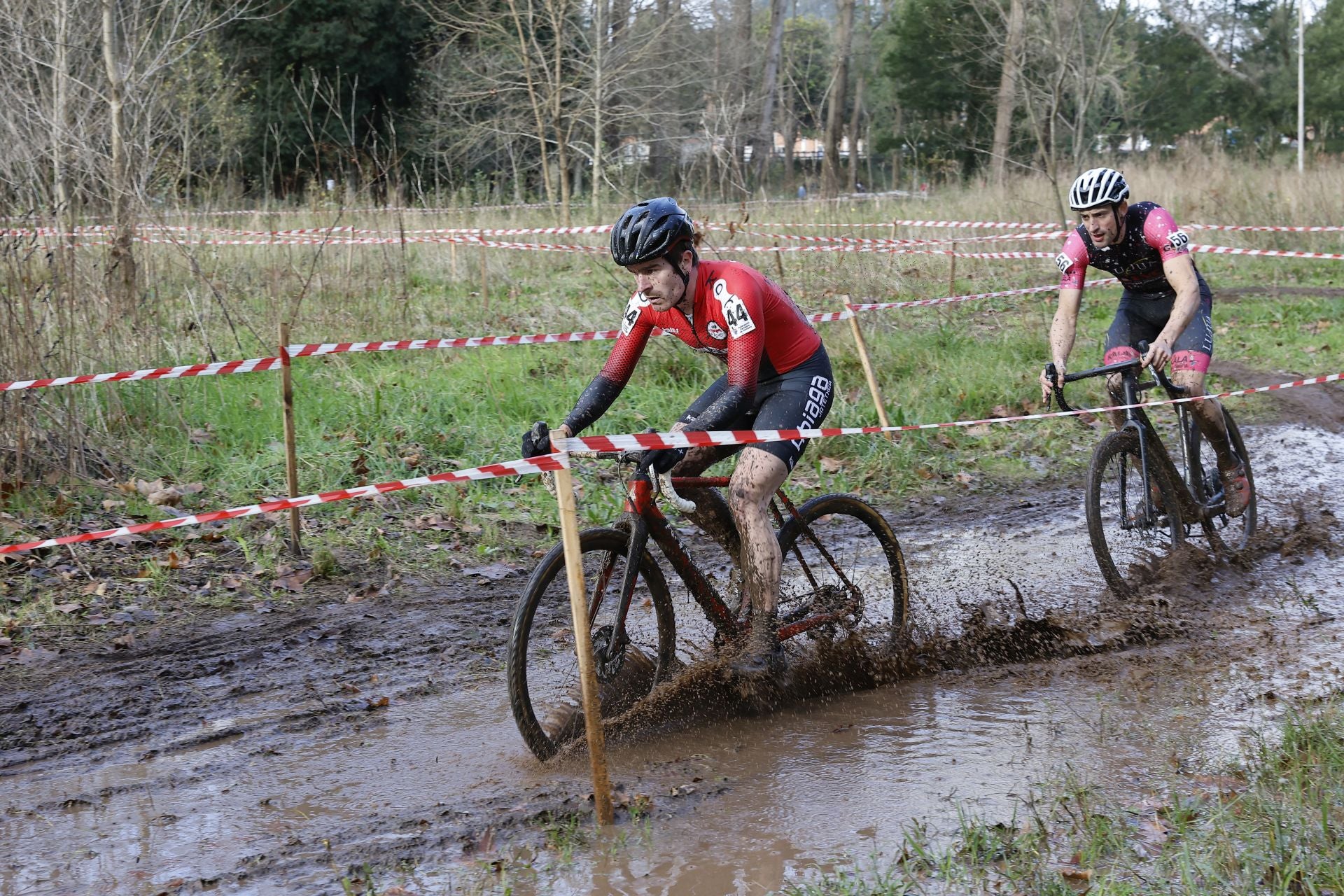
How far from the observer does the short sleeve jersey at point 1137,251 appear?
646cm

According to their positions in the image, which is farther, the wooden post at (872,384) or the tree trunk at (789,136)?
the tree trunk at (789,136)

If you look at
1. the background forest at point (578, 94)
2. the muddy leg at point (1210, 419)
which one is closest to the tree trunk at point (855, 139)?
the background forest at point (578, 94)

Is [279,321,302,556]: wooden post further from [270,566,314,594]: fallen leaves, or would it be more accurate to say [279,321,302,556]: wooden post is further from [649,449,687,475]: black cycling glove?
[649,449,687,475]: black cycling glove

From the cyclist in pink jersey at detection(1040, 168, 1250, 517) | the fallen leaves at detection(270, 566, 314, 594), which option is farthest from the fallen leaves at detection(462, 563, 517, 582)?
the cyclist in pink jersey at detection(1040, 168, 1250, 517)

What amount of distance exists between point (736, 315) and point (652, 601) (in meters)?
1.19

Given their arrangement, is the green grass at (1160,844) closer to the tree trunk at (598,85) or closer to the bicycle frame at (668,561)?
the bicycle frame at (668,561)

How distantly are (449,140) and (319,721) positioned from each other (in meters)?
26.1

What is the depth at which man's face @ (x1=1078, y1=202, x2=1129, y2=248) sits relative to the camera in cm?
637

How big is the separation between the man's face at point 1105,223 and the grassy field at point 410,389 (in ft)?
8.49

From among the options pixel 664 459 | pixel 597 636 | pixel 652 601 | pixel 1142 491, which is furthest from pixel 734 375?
pixel 1142 491

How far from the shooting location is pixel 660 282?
4656mm

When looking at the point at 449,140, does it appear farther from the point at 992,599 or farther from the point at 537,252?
the point at 992,599

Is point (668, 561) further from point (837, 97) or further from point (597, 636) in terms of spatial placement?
point (837, 97)

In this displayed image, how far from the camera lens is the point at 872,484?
8.62 m
